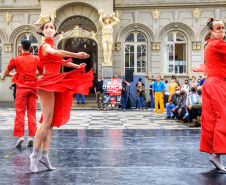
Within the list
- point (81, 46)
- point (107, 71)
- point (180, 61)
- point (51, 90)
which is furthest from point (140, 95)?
point (51, 90)

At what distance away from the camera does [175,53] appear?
2111 cm

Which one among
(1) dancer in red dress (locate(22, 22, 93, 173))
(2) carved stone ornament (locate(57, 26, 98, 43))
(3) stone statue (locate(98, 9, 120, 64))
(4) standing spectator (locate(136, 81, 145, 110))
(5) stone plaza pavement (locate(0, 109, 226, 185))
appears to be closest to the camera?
(5) stone plaza pavement (locate(0, 109, 226, 185))

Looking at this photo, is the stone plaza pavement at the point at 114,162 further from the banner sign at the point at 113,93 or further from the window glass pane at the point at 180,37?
the window glass pane at the point at 180,37

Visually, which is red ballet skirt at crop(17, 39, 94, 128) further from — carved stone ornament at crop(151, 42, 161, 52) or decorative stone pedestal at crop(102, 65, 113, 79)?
carved stone ornament at crop(151, 42, 161, 52)

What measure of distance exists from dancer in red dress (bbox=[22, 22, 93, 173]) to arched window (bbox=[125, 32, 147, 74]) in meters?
16.7

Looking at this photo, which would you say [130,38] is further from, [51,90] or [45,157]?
[45,157]

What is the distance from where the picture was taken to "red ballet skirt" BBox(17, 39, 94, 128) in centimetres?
431

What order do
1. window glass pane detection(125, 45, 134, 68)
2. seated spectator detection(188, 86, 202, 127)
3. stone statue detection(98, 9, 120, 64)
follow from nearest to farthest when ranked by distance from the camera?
1. seated spectator detection(188, 86, 202, 127)
2. stone statue detection(98, 9, 120, 64)
3. window glass pane detection(125, 45, 134, 68)

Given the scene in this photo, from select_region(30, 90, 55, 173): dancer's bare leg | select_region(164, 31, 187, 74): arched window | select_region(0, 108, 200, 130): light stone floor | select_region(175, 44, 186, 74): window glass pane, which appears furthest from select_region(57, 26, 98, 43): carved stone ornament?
select_region(30, 90, 55, 173): dancer's bare leg

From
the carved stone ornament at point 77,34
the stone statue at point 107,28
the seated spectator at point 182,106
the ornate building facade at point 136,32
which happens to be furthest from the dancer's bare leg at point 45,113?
the carved stone ornament at point 77,34

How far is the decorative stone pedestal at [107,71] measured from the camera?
1925cm

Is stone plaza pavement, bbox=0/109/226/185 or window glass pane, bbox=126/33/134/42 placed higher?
window glass pane, bbox=126/33/134/42

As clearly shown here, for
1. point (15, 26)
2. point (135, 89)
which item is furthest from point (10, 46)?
point (135, 89)

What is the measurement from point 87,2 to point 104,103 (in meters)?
6.26
